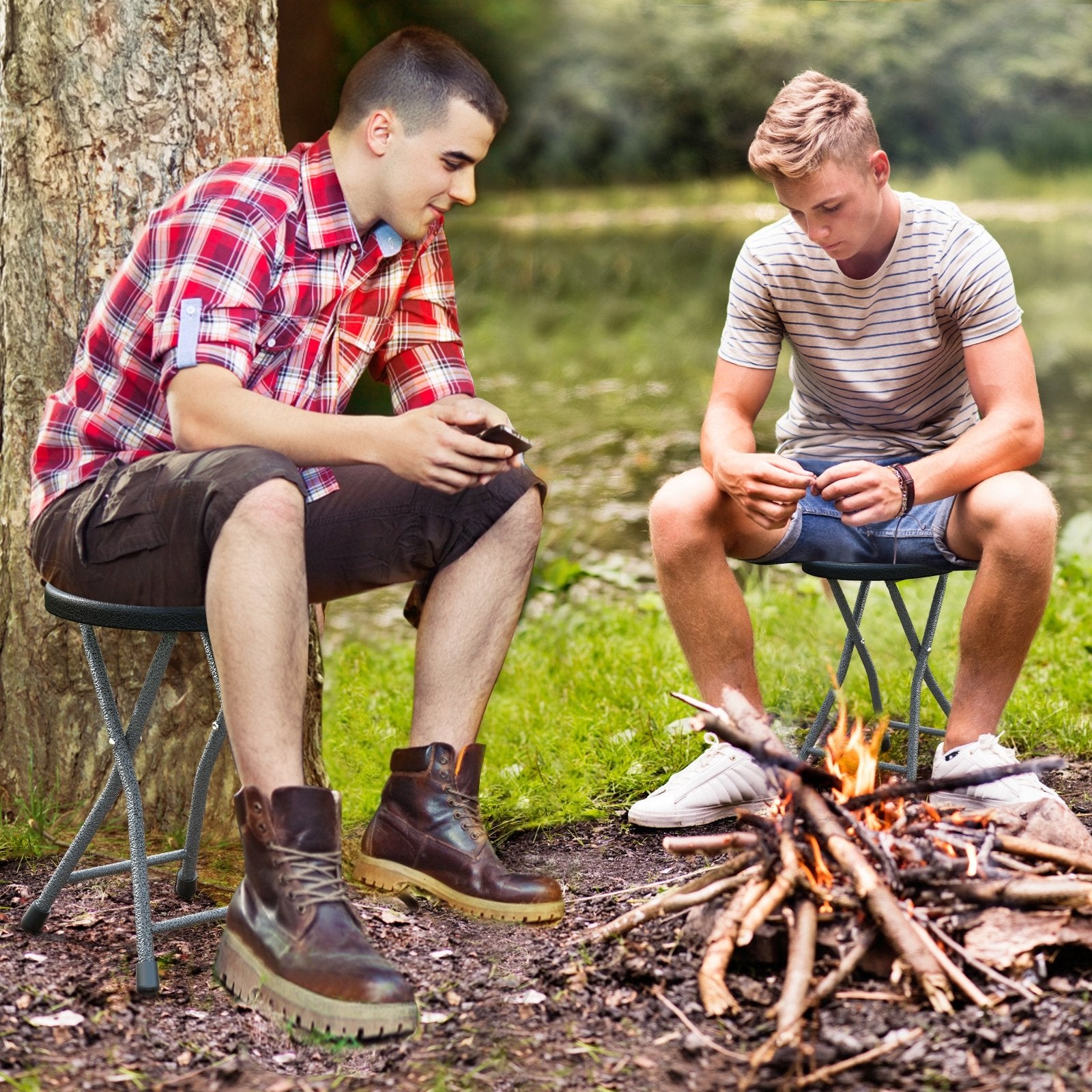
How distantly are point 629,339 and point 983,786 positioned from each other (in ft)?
28.0

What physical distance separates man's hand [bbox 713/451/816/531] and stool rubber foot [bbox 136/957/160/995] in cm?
144

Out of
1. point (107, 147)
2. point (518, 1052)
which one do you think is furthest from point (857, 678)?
point (107, 147)

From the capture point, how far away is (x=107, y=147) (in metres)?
2.71

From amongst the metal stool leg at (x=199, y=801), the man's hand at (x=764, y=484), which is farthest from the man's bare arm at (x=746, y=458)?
the metal stool leg at (x=199, y=801)

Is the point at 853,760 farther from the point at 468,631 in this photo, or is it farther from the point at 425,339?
the point at 425,339

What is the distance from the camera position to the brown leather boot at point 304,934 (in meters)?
1.95

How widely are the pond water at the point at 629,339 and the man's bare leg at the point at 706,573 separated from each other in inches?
132

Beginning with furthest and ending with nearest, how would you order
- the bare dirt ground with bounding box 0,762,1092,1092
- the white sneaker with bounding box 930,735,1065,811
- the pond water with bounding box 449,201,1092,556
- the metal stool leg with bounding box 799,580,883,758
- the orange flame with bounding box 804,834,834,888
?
the pond water with bounding box 449,201,1092,556 < the metal stool leg with bounding box 799,580,883,758 < the white sneaker with bounding box 930,735,1065,811 < the orange flame with bounding box 804,834,834,888 < the bare dirt ground with bounding box 0,762,1092,1092

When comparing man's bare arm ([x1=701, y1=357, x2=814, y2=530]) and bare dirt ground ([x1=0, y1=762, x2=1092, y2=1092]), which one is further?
man's bare arm ([x1=701, y1=357, x2=814, y2=530])

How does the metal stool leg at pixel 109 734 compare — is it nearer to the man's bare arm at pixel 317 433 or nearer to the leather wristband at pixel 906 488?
the man's bare arm at pixel 317 433

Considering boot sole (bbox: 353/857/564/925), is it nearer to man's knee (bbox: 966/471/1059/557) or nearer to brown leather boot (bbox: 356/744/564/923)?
brown leather boot (bbox: 356/744/564/923)

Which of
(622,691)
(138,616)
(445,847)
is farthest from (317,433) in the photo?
(622,691)

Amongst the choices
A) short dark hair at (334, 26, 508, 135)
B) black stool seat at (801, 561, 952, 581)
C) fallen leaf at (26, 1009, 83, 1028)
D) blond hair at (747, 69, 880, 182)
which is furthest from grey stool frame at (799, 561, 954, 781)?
fallen leaf at (26, 1009, 83, 1028)

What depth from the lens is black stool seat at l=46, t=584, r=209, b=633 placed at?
2188 mm
